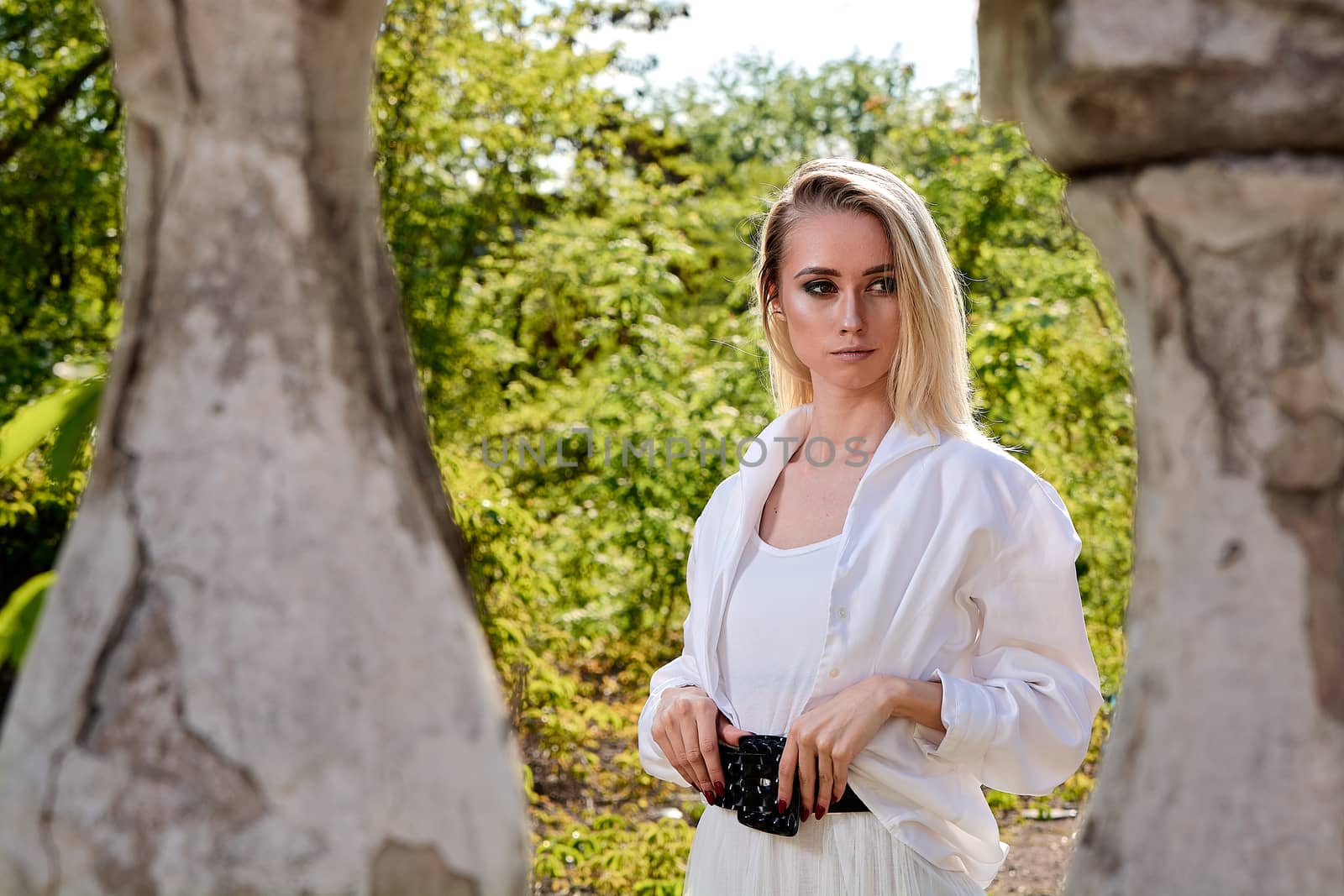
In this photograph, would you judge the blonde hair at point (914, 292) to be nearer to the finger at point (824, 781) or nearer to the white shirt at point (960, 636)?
the white shirt at point (960, 636)

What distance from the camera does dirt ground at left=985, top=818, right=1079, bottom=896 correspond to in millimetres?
4629

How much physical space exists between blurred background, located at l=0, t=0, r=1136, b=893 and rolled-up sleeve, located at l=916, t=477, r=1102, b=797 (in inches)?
88.6

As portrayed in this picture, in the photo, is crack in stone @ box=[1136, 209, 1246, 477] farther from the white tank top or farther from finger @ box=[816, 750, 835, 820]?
the white tank top

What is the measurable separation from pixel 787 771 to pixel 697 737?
180mm

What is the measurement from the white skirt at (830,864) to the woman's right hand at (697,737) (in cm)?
7

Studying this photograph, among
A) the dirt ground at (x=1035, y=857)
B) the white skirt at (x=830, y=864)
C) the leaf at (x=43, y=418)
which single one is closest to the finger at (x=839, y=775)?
the white skirt at (x=830, y=864)

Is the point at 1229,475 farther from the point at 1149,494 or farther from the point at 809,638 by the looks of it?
the point at 809,638

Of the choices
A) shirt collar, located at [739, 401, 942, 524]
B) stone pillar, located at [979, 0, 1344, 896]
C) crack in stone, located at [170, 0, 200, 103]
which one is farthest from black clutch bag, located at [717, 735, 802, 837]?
crack in stone, located at [170, 0, 200, 103]

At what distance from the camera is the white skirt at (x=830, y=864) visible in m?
1.76

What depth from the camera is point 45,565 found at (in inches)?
150

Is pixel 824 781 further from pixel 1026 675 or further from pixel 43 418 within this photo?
pixel 43 418

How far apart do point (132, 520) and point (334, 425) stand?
4.7 inches

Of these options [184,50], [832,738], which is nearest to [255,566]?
[184,50]

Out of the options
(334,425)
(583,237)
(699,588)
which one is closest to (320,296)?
(334,425)
